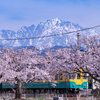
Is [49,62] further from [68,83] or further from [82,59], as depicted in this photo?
[82,59]

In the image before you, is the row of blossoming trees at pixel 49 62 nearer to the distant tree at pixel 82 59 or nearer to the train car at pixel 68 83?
the distant tree at pixel 82 59

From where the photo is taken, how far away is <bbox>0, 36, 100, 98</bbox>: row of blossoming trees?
23.4 m

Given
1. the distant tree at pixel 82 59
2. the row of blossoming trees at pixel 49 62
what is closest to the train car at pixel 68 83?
the row of blossoming trees at pixel 49 62

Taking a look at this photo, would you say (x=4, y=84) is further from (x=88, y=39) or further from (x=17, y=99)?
(x=88, y=39)

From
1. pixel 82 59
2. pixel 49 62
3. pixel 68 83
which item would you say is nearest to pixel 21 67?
pixel 49 62

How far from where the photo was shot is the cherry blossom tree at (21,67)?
26.8 meters

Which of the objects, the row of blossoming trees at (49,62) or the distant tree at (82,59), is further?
the row of blossoming trees at (49,62)

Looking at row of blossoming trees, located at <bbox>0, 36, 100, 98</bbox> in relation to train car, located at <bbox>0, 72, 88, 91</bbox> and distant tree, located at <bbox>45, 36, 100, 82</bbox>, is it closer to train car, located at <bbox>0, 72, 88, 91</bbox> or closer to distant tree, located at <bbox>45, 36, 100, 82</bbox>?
distant tree, located at <bbox>45, 36, 100, 82</bbox>

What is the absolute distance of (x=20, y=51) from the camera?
30406 mm

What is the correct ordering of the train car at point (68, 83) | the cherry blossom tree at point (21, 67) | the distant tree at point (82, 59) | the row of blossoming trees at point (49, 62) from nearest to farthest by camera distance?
the distant tree at point (82, 59)
the row of blossoming trees at point (49, 62)
the cherry blossom tree at point (21, 67)
the train car at point (68, 83)

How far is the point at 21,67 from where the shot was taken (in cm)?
2867

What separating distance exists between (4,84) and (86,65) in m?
15.4

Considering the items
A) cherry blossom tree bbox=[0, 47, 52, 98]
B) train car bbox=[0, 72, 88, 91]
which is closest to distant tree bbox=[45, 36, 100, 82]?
cherry blossom tree bbox=[0, 47, 52, 98]

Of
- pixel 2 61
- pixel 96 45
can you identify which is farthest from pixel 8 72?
pixel 96 45
